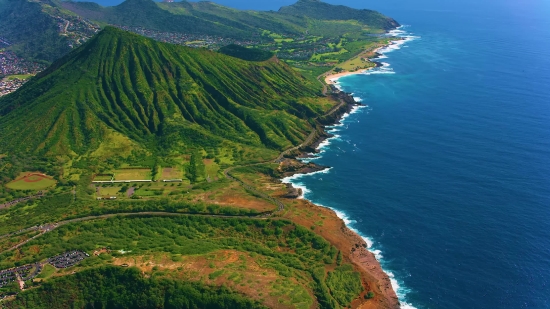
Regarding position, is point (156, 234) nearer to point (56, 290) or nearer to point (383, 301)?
point (56, 290)

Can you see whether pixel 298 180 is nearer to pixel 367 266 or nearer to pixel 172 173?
pixel 172 173

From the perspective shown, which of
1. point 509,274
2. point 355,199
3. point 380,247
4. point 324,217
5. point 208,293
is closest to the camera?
point 208,293

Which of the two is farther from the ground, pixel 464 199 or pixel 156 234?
pixel 464 199

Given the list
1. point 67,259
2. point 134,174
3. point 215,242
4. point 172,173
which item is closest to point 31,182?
point 134,174

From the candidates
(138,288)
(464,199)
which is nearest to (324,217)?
(464,199)

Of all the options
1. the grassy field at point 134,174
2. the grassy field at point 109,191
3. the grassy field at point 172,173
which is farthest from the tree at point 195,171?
the grassy field at point 109,191

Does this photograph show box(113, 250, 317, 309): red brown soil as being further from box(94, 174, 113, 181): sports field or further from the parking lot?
box(94, 174, 113, 181): sports field
